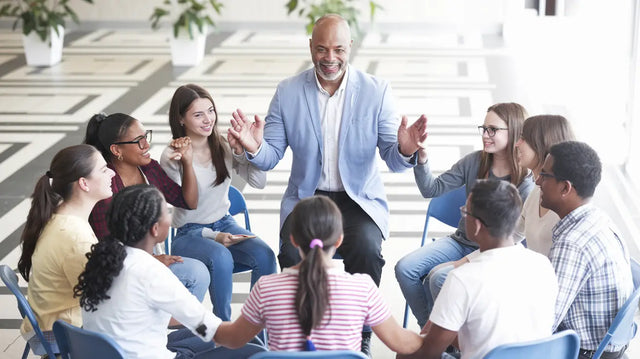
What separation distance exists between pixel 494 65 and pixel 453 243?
6.49m

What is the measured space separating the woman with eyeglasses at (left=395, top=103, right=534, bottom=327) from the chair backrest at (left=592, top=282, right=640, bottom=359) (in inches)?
30.0

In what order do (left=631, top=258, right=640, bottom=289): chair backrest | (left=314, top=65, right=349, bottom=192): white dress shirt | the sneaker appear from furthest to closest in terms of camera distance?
(left=314, top=65, right=349, bottom=192): white dress shirt < the sneaker < (left=631, top=258, right=640, bottom=289): chair backrest

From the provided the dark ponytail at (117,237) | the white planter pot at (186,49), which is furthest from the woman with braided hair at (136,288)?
the white planter pot at (186,49)

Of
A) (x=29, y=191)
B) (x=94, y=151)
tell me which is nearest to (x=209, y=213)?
(x=94, y=151)

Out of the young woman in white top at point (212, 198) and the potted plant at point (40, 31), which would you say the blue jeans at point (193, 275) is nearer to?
the young woman in white top at point (212, 198)

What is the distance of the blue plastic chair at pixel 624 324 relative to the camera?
241cm

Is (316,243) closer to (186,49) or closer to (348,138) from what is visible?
(348,138)

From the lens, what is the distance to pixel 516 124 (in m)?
3.31

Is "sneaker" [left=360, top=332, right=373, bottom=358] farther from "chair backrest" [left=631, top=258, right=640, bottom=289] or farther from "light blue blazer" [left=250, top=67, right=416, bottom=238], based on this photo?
"chair backrest" [left=631, top=258, right=640, bottom=289]

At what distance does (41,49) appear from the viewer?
32.2 ft

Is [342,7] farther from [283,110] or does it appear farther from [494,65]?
[283,110]

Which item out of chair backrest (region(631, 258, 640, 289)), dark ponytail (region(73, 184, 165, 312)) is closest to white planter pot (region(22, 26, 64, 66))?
dark ponytail (region(73, 184, 165, 312))

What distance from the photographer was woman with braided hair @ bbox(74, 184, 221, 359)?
2322 millimetres

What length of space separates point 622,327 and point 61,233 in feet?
5.90
